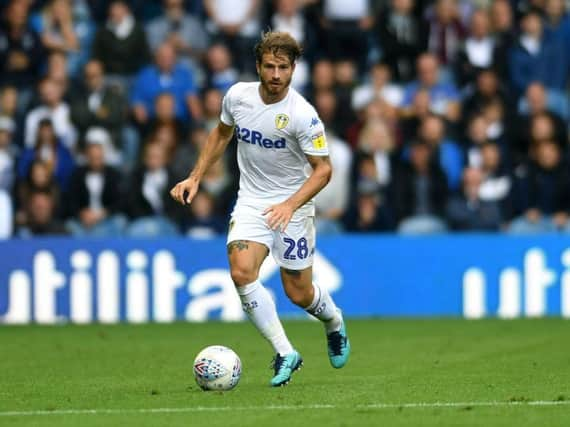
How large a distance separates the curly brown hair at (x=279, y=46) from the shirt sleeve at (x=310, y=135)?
1.28ft

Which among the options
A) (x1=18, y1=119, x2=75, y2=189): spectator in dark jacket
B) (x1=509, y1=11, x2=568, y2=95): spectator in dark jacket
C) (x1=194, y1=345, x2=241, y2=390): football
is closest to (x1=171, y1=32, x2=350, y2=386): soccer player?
(x1=194, y1=345, x2=241, y2=390): football

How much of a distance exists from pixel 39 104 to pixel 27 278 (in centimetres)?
293

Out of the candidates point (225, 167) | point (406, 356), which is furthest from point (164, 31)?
point (406, 356)

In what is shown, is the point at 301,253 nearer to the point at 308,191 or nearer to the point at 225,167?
the point at 308,191

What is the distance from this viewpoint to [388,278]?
17.9 meters

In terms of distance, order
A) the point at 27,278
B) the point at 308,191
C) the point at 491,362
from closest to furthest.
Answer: the point at 308,191 → the point at 491,362 → the point at 27,278

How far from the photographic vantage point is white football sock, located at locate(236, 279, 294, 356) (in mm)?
10047

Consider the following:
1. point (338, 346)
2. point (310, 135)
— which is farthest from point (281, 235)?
point (338, 346)

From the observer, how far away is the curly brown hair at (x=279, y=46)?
32.0ft

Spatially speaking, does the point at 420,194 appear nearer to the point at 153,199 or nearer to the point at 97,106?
the point at 153,199

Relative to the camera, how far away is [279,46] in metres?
9.74

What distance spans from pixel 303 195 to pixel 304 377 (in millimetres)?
1592

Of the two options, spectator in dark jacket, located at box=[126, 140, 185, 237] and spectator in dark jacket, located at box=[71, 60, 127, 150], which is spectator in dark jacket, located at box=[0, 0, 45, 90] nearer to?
spectator in dark jacket, located at box=[71, 60, 127, 150]

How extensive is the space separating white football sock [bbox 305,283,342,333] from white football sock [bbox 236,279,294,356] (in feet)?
1.91
